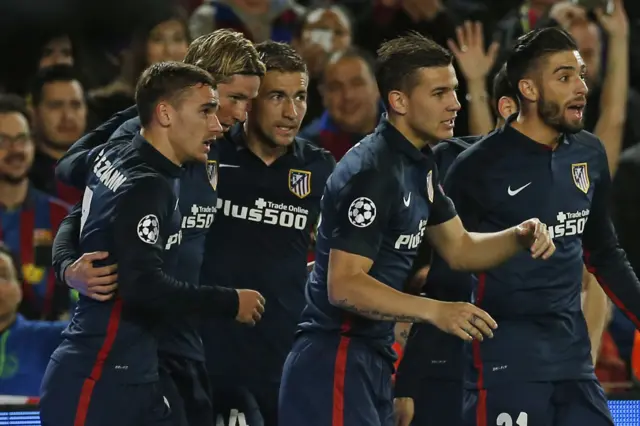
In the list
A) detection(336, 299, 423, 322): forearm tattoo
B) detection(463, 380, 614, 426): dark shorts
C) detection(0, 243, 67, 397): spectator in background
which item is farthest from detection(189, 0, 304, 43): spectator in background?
detection(336, 299, 423, 322): forearm tattoo

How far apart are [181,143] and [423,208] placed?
2.74 feet

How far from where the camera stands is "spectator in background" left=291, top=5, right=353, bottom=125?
8438mm

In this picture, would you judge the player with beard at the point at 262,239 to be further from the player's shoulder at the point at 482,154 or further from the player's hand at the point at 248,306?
the player's hand at the point at 248,306

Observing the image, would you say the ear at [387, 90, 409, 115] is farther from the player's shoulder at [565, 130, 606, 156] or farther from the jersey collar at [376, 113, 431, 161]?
the player's shoulder at [565, 130, 606, 156]

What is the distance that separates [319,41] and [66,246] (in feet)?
12.8

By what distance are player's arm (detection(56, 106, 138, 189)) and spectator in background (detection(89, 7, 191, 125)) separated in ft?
8.39

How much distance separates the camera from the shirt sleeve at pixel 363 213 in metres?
4.47

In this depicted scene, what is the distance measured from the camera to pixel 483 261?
15.8ft

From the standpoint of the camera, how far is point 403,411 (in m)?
5.69

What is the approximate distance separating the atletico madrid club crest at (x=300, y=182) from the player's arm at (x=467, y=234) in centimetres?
67

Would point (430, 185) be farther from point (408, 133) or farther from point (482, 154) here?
point (482, 154)

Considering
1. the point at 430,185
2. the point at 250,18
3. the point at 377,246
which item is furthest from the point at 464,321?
the point at 250,18

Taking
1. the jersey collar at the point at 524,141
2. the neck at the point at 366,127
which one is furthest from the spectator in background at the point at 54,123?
the jersey collar at the point at 524,141

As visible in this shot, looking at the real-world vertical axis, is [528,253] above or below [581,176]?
below
